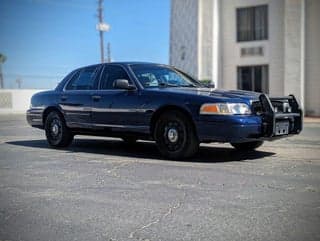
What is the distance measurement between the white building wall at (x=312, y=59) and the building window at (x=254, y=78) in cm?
188

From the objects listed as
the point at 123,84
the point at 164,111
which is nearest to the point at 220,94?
the point at 164,111

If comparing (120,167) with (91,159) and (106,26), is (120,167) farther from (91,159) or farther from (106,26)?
(106,26)

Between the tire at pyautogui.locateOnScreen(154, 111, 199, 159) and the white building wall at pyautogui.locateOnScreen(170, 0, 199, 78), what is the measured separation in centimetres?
1654

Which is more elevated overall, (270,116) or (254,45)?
(254,45)

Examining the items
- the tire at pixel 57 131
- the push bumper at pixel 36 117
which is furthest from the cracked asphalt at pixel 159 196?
the push bumper at pixel 36 117

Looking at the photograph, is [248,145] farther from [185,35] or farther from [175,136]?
[185,35]

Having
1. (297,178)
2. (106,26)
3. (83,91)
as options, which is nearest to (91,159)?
(83,91)

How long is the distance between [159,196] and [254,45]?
63.4 feet

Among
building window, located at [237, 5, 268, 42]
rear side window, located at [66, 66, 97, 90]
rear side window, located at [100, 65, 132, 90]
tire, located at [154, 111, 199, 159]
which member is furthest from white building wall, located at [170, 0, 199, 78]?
tire, located at [154, 111, 199, 159]

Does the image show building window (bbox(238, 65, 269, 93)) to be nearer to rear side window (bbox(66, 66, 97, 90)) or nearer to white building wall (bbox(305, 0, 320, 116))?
white building wall (bbox(305, 0, 320, 116))

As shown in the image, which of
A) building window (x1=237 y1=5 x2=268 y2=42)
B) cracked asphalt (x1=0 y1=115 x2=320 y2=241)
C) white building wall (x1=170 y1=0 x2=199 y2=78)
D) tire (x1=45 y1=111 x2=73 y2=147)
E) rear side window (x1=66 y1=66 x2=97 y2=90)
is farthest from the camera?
white building wall (x1=170 y1=0 x2=199 y2=78)

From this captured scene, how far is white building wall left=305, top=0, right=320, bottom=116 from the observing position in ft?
73.8

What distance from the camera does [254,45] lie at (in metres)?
24.1

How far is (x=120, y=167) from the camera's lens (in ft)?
25.2
